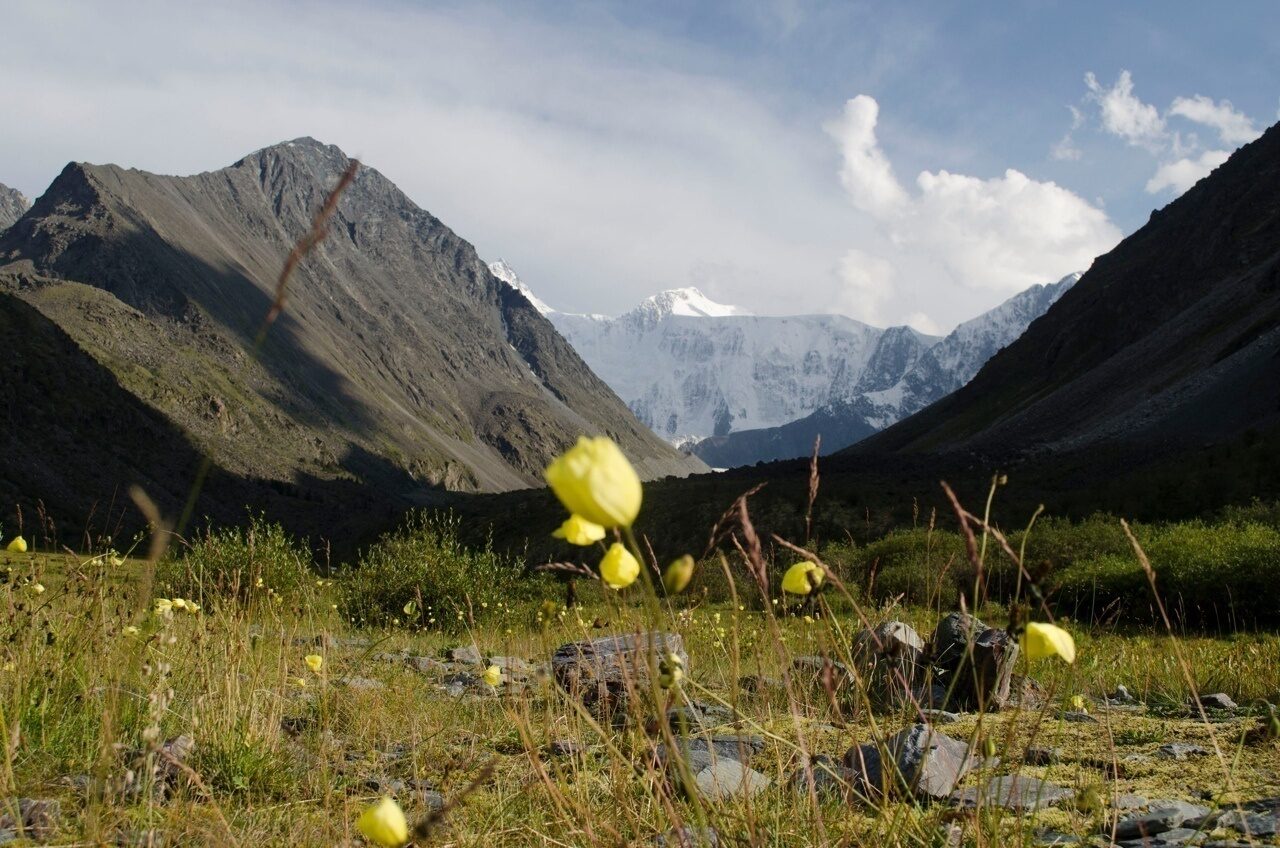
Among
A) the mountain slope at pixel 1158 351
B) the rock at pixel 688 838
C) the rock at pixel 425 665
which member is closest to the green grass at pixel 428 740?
the rock at pixel 688 838

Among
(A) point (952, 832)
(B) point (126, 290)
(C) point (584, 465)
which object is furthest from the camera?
(B) point (126, 290)

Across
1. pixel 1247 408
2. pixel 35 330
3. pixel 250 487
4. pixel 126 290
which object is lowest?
→ pixel 250 487

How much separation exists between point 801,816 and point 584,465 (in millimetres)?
1800

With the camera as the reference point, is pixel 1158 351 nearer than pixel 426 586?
No

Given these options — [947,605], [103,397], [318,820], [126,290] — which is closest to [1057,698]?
[318,820]

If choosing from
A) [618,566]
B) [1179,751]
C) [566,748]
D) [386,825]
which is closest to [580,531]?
[618,566]

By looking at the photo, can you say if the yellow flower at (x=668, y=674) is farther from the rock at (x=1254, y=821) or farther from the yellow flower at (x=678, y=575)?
the rock at (x=1254, y=821)

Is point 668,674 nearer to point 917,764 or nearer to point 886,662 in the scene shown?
point 917,764

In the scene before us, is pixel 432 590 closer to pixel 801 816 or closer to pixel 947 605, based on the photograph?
pixel 947 605

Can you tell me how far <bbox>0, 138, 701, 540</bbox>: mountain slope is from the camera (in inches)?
3376

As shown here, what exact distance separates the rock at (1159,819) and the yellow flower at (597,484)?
6.60 feet

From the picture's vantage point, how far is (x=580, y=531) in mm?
1733

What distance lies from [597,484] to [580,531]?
1.65 ft

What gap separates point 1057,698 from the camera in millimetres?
5453
